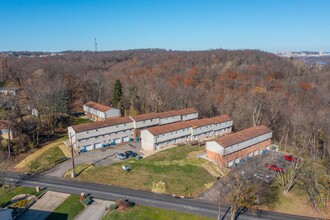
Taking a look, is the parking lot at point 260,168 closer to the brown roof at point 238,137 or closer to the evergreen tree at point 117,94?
the brown roof at point 238,137

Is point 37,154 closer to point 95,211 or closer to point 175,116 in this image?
point 95,211

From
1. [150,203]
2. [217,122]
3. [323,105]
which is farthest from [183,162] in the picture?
[323,105]

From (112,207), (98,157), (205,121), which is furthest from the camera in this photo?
(205,121)

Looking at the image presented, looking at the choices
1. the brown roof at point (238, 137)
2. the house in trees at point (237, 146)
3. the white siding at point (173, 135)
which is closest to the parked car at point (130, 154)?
the white siding at point (173, 135)

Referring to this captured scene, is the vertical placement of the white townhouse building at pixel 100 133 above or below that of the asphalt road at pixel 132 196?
above

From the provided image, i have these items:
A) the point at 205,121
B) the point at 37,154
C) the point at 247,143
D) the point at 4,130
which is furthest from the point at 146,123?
the point at 4,130

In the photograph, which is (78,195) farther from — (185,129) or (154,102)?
(154,102)
